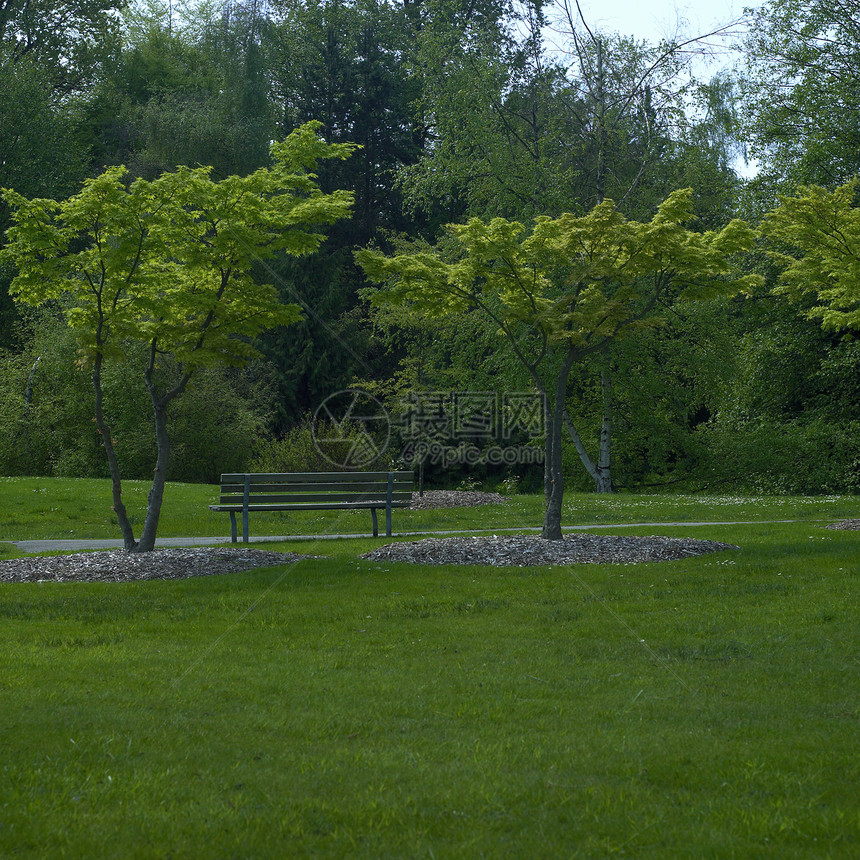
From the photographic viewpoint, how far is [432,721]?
5129 mm

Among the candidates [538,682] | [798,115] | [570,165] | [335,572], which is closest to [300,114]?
[570,165]

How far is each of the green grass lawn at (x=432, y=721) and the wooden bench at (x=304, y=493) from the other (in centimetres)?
382

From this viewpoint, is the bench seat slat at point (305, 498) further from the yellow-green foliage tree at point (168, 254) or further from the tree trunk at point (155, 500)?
the yellow-green foliage tree at point (168, 254)

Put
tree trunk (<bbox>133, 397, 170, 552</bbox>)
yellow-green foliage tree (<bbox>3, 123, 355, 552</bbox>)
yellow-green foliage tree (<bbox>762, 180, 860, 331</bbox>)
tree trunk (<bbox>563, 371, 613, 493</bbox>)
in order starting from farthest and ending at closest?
1. tree trunk (<bbox>563, 371, 613, 493</bbox>)
2. yellow-green foliage tree (<bbox>762, 180, 860, 331</bbox>)
3. tree trunk (<bbox>133, 397, 170, 552</bbox>)
4. yellow-green foliage tree (<bbox>3, 123, 355, 552</bbox>)

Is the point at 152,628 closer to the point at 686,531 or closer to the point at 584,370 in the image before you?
the point at 686,531

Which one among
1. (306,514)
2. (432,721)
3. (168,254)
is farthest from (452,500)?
(432,721)

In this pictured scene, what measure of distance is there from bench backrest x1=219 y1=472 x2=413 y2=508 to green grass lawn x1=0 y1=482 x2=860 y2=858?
12.7 feet

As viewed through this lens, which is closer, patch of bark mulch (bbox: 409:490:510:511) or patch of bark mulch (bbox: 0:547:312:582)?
patch of bark mulch (bbox: 0:547:312:582)

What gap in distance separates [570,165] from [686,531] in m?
18.9

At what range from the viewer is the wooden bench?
1323 cm

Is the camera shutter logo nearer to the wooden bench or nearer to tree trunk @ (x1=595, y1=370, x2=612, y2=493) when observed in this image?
tree trunk @ (x1=595, y1=370, x2=612, y2=493)

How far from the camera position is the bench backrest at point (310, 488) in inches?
523

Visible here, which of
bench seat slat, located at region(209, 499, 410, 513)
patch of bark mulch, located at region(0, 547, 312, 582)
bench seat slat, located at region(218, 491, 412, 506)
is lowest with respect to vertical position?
patch of bark mulch, located at region(0, 547, 312, 582)

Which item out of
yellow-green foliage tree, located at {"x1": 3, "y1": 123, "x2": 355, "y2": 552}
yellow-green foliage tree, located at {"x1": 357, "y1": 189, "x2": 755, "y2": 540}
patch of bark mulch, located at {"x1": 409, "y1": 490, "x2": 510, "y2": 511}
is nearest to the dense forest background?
patch of bark mulch, located at {"x1": 409, "y1": 490, "x2": 510, "y2": 511}
